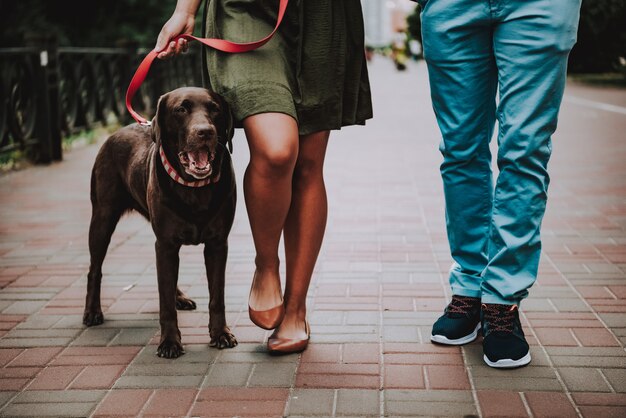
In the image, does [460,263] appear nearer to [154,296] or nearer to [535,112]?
[535,112]

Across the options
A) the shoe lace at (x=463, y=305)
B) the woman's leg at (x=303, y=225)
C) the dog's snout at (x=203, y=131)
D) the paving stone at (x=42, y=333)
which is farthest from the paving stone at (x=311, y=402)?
the paving stone at (x=42, y=333)

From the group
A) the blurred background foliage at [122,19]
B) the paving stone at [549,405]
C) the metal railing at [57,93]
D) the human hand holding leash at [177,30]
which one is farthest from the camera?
the blurred background foliage at [122,19]

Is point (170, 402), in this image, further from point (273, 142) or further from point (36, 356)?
point (273, 142)

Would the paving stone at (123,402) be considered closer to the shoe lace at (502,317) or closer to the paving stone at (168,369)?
the paving stone at (168,369)

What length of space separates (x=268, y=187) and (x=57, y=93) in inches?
282

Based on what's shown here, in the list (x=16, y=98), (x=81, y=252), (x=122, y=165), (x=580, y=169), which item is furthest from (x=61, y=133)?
(x=122, y=165)

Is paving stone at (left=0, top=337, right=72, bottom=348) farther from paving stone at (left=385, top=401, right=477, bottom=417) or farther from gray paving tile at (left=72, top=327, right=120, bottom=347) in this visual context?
paving stone at (left=385, top=401, right=477, bottom=417)

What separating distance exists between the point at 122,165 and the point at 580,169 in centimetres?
572

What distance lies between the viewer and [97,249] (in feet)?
12.2

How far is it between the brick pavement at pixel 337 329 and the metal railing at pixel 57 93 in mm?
2307

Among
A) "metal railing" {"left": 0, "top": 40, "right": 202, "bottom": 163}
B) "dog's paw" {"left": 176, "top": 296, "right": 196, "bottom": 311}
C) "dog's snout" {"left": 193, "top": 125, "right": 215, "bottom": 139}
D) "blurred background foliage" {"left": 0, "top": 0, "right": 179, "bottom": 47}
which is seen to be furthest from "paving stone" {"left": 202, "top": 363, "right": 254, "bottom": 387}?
"blurred background foliage" {"left": 0, "top": 0, "right": 179, "bottom": 47}

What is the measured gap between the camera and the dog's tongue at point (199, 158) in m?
2.97

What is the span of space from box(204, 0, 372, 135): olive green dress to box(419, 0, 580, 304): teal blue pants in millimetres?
377

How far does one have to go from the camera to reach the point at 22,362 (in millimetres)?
3229
